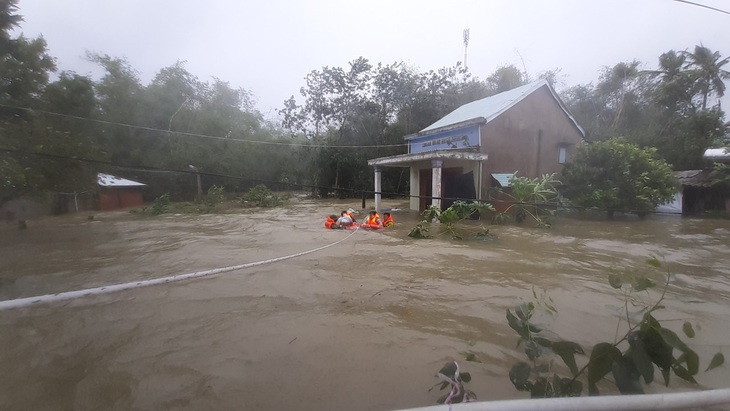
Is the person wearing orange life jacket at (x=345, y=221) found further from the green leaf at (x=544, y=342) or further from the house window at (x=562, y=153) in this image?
the house window at (x=562, y=153)

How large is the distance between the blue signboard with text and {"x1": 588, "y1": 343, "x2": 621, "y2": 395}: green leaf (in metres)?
11.9

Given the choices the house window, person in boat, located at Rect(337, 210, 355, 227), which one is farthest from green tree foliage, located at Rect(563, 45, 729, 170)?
person in boat, located at Rect(337, 210, 355, 227)

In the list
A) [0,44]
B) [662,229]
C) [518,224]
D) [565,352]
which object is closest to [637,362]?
[565,352]

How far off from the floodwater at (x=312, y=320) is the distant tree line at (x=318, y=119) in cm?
501

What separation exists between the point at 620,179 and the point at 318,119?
2036 centimetres

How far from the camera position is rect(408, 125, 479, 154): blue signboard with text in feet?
42.7

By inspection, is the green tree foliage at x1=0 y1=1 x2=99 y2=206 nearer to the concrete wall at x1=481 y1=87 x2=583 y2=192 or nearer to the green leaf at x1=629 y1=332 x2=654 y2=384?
the green leaf at x1=629 y1=332 x2=654 y2=384

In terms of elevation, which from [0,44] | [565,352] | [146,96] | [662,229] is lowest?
[662,229]

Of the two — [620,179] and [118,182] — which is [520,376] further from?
[118,182]

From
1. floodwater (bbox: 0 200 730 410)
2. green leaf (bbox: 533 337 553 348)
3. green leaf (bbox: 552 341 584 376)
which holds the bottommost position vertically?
floodwater (bbox: 0 200 730 410)

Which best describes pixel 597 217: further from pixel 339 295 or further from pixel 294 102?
pixel 294 102

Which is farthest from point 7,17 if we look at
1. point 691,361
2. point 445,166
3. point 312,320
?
point 445,166

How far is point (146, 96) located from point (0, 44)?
50.5 ft

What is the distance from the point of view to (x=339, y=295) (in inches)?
175
